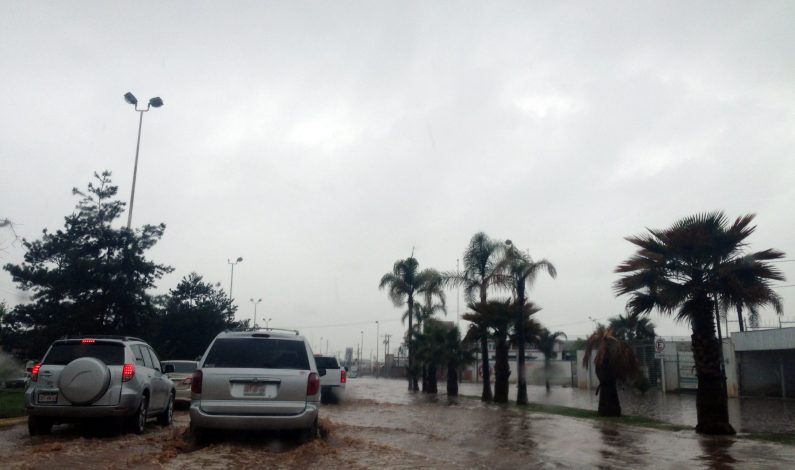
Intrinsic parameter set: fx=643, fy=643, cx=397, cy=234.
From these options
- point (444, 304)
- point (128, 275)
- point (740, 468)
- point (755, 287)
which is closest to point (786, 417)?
point (755, 287)

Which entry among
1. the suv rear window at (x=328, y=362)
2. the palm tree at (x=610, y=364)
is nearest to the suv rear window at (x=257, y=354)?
the palm tree at (x=610, y=364)

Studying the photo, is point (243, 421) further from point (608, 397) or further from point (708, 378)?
point (608, 397)

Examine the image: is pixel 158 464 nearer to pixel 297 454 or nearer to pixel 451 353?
pixel 297 454

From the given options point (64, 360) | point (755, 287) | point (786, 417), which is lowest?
point (786, 417)

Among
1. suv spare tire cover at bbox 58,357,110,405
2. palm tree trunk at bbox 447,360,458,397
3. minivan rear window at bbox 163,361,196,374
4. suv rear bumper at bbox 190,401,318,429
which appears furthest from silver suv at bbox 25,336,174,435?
palm tree trunk at bbox 447,360,458,397

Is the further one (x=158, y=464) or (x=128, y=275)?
(x=128, y=275)

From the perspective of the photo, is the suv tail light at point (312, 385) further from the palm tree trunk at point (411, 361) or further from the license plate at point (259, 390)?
the palm tree trunk at point (411, 361)

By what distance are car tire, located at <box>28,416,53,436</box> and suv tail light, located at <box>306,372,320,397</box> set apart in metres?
4.49

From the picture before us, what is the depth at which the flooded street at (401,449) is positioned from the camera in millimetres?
7883

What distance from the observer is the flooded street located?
310 inches

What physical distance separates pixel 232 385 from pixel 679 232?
34.7 ft

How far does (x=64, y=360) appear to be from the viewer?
33.8 ft

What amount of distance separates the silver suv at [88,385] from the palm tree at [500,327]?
17246 millimetres

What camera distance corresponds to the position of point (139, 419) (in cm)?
1076
